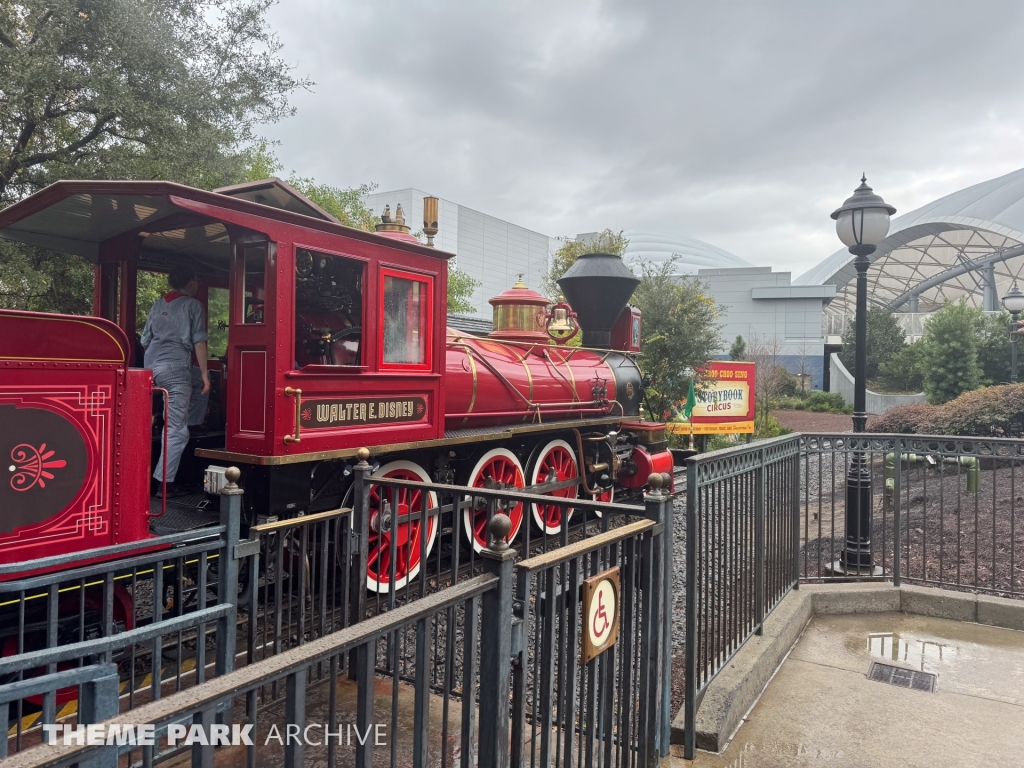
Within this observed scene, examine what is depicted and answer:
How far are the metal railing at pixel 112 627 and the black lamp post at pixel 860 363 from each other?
187 inches

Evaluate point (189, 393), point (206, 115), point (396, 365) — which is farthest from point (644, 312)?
point (189, 393)

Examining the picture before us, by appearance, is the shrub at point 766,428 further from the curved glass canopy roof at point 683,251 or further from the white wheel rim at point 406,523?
the curved glass canopy roof at point 683,251

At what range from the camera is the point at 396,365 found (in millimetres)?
5488

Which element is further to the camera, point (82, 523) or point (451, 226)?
point (451, 226)

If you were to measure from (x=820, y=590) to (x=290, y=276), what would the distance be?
177 inches

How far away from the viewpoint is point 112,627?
2.66 meters

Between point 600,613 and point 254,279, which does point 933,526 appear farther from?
point 254,279

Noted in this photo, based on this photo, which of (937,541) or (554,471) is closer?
(937,541)

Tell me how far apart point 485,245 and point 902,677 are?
Result: 132ft

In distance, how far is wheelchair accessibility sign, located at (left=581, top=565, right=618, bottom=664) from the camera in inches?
88.7

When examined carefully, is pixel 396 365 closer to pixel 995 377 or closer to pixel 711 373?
pixel 711 373

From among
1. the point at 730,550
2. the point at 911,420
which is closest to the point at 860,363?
the point at 730,550

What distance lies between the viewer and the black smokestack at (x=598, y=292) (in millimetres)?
9938

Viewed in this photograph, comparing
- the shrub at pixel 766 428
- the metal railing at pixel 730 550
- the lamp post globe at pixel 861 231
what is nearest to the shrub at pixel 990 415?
the shrub at pixel 766 428
